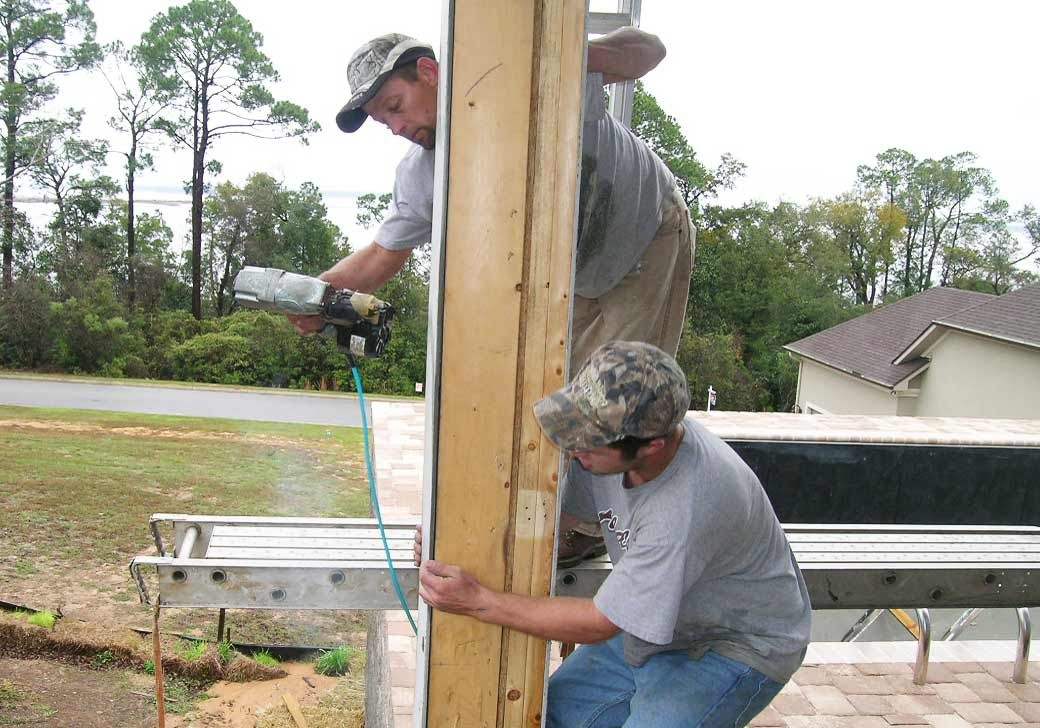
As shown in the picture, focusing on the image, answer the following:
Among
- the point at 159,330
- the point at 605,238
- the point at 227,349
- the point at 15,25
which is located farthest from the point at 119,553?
the point at 15,25

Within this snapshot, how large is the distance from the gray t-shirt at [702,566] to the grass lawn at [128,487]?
536 cm

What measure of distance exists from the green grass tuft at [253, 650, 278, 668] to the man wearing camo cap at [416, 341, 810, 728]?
15.2 feet

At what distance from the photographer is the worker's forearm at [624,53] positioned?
1.38 m

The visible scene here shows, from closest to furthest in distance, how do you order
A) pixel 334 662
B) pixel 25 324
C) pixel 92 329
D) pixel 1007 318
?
pixel 334 662, pixel 92 329, pixel 25 324, pixel 1007 318

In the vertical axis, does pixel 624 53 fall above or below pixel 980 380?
above

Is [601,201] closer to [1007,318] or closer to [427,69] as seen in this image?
[427,69]

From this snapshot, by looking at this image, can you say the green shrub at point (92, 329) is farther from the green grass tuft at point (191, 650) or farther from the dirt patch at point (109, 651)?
the green grass tuft at point (191, 650)

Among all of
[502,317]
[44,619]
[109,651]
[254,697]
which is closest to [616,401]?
[502,317]

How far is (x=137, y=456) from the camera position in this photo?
9.95 metres

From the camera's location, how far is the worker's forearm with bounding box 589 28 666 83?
1.38 m

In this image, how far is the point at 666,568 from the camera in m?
1.21

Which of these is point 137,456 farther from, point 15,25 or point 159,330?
point 15,25

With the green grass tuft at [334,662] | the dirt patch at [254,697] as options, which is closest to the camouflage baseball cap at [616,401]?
the dirt patch at [254,697]

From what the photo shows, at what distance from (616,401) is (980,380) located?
51.1ft
